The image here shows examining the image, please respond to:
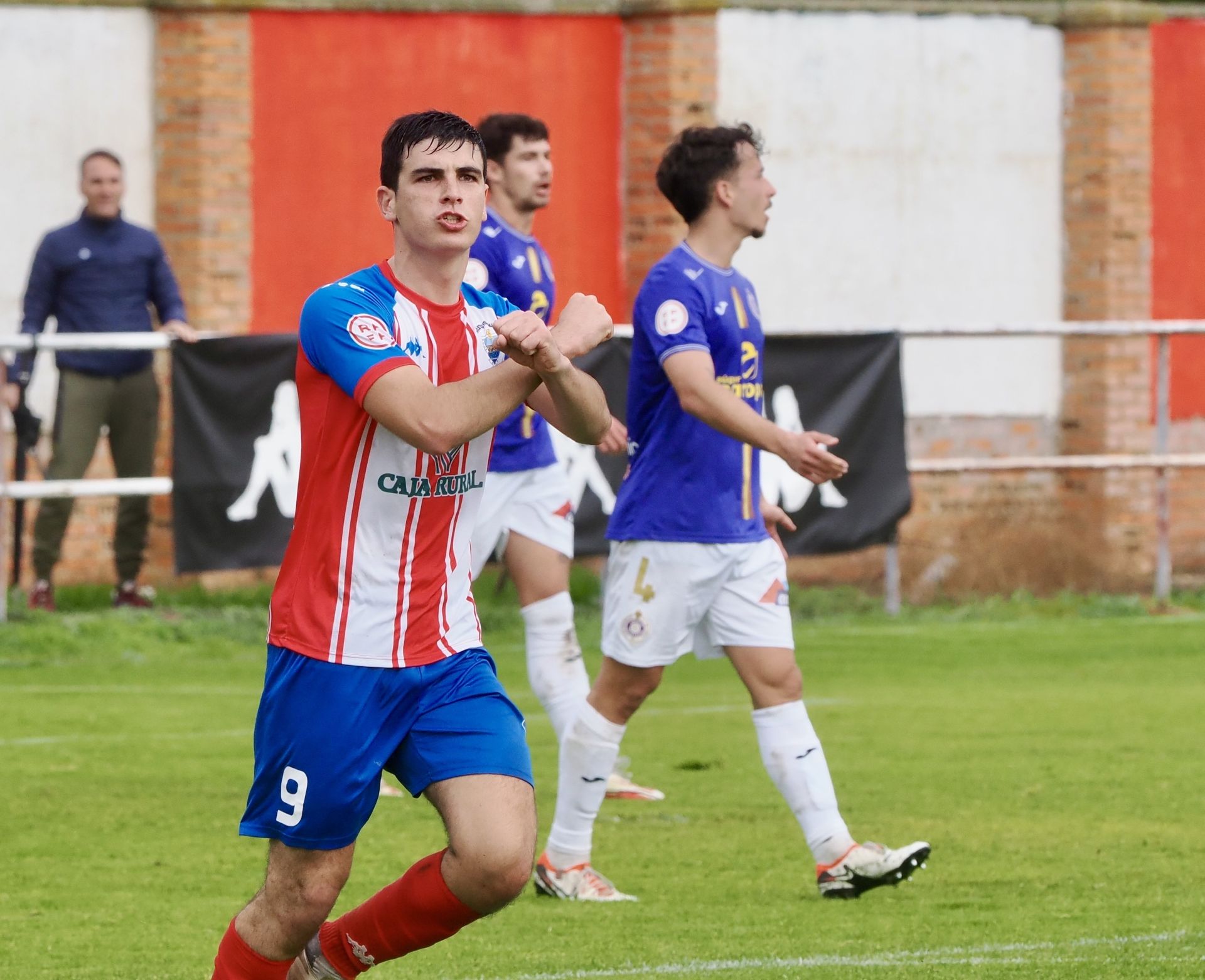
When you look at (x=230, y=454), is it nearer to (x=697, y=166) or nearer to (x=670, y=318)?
(x=697, y=166)

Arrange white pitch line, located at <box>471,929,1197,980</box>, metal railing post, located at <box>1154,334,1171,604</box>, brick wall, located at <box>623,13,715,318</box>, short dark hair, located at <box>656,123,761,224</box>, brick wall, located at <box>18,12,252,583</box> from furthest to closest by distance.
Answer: brick wall, located at <box>623,13,715,318</box>
brick wall, located at <box>18,12,252,583</box>
metal railing post, located at <box>1154,334,1171,604</box>
short dark hair, located at <box>656,123,761,224</box>
white pitch line, located at <box>471,929,1197,980</box>

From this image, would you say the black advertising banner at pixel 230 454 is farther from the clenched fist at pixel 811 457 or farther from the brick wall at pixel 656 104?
the clenched fist at pixel 811 457

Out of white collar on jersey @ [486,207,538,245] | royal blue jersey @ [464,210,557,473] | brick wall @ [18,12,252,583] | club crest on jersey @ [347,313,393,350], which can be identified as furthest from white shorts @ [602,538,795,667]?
brick wall @ [18,12,252,583]

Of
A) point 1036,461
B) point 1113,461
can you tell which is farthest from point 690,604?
point 1113,461

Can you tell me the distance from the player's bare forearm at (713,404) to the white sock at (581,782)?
1.00 metres

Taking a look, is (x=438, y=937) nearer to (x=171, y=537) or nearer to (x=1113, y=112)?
(x=171, y=537)

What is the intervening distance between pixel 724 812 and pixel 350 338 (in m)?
4.23

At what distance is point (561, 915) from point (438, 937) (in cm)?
191

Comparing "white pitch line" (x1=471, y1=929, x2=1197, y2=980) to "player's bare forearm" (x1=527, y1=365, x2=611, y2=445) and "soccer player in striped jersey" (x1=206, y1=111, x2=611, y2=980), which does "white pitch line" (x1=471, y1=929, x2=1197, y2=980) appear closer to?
"soccer player in striped jersey" (x1=206, y1=111, x2=611, y2=980)

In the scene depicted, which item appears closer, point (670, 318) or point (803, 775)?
point (803, 775)

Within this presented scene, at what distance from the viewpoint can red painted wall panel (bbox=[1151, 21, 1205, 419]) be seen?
18766 millimetres

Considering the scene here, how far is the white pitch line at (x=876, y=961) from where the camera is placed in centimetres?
621

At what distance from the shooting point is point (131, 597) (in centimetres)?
1408

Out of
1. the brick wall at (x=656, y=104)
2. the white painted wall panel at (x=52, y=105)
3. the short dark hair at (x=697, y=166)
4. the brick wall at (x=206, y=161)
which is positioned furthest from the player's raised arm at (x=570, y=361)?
the brick wall at (x=656, y=104)
